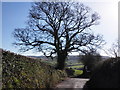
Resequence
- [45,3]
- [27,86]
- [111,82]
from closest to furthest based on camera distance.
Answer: [111,82]
[27,86]
[45,3]

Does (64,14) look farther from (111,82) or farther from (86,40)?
(111,82)

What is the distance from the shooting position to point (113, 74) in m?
5.59

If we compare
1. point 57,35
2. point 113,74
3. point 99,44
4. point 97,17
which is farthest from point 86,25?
point 113,74

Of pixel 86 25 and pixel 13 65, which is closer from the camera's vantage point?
pixel 13 65

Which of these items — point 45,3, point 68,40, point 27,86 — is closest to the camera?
point 27,86

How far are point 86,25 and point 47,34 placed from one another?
6.83 m

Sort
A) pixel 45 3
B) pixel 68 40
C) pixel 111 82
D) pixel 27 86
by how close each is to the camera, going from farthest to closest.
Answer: pixel 68 40
pixel 45 3
pixel 27 86
pixel 111 82

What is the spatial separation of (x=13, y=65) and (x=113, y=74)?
410 centimetres

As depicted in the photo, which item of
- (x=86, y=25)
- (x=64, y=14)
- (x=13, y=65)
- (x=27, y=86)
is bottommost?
(x=27, y=86)

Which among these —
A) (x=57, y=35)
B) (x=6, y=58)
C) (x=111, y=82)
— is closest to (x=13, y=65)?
(x=6, y=58)

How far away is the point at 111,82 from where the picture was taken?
558 centimetres

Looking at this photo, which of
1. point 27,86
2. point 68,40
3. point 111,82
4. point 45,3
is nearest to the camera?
point 111,82

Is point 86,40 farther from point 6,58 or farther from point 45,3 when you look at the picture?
point 6,58

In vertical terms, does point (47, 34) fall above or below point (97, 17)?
below
